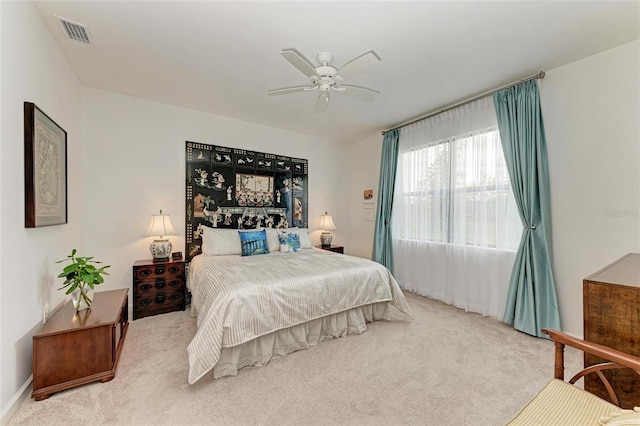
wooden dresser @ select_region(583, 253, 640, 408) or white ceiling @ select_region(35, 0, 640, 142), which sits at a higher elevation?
white ceiling @ select_region(35, 0, 640, 142)

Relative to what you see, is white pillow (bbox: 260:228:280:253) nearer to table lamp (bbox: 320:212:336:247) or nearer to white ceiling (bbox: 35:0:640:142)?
table lamp (bbox: 320:212:336:247)

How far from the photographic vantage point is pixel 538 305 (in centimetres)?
270

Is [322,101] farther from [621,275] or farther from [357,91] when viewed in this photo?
[621,275]

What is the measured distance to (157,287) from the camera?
10.7ft

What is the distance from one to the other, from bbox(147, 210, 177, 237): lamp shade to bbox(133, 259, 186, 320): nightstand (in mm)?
371

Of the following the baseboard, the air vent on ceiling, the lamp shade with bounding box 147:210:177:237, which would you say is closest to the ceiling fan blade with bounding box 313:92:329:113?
the air vent on ceiling

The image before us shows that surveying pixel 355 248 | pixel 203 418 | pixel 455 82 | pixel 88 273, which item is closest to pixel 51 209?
pixel 88 273

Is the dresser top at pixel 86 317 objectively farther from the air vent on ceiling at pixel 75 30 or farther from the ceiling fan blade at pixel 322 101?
the ceiling fan blade at pixel 322 101

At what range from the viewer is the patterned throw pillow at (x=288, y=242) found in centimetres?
393

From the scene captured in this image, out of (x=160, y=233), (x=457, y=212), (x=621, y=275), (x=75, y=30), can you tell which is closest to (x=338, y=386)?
(x=621, y=275)

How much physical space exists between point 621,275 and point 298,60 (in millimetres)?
2329

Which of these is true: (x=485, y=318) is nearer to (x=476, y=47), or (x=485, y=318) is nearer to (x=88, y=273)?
(x=476, y=47)

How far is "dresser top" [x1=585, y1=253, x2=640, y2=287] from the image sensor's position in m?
1.28

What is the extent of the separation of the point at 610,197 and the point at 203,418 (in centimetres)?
373
